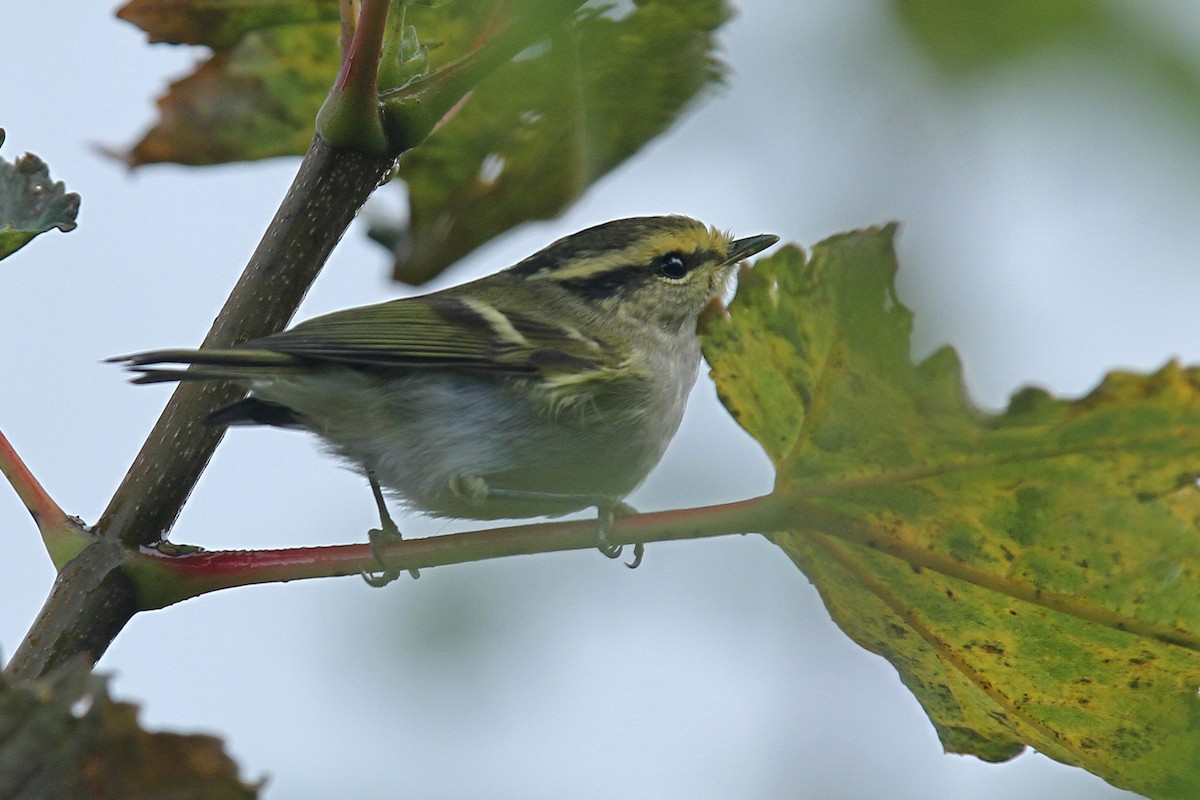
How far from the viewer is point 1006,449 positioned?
1304 millimetres

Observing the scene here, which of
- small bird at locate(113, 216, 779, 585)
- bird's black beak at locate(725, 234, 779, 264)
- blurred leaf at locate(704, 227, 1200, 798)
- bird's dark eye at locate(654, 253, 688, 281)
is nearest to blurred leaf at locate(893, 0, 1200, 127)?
blurred leaf at locate(704, 227, 1200, 798)

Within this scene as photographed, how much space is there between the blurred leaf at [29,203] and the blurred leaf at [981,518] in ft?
2.55

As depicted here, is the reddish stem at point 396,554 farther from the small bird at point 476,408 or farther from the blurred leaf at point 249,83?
the small bird at point 476,408

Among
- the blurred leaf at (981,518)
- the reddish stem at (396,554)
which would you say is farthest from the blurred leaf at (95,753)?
the blurred leaf at (981,518)

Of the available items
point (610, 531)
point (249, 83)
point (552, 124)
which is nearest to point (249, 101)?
point (249, 83)

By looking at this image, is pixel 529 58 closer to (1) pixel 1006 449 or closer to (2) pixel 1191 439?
(1) pixel 1006 449

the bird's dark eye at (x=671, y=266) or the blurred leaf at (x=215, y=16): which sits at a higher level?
the bird's dark eye at (x=671, y=266)

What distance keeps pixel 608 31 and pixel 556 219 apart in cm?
55

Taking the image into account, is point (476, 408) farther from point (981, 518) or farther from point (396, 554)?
point (981, 518)

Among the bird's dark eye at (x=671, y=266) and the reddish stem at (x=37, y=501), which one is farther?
the bird's dark eye at (x=671, y=266)

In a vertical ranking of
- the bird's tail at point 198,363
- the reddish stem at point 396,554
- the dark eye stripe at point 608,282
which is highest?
the dark eye stripe at point 608,282

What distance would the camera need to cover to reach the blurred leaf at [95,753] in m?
0.94

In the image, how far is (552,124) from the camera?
6.39 feet

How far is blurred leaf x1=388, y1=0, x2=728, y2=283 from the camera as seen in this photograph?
1.62m
